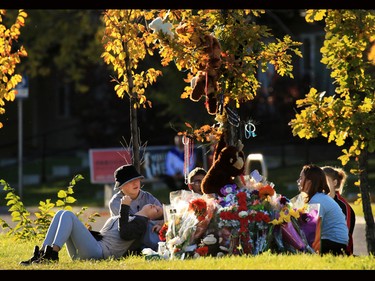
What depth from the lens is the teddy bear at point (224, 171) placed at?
35.4 ft

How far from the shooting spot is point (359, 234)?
1709cm

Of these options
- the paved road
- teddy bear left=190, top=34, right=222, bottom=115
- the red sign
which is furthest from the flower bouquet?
the red sign

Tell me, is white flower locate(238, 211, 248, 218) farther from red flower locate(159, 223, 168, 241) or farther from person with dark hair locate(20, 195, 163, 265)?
person with dark hair locate(20, 195, 163, 265)

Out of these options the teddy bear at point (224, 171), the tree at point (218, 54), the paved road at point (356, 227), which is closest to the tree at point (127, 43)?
the tree at point (218, 54)

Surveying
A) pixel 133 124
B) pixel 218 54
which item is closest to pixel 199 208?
pixel 218 54

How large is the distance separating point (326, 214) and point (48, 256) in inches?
105

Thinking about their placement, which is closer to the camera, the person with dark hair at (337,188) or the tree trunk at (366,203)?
the person with dark hair at (337,188)

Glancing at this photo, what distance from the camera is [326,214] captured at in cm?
1073

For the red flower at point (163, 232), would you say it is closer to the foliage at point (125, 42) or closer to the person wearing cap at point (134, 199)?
the person wearing cap at point (134, 199)

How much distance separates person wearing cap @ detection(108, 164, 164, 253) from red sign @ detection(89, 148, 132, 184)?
12931 millimetres

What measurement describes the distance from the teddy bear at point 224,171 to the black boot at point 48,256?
1580 mm

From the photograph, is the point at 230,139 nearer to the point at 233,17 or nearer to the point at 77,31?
the point at 233,17

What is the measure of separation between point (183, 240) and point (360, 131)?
2464 millimetres

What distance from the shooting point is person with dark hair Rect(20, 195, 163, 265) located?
10.4m
